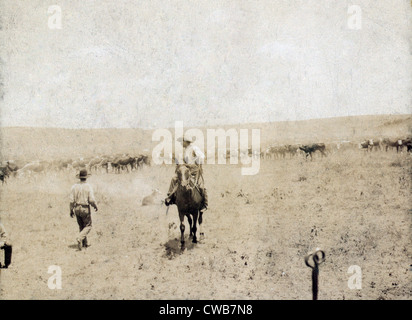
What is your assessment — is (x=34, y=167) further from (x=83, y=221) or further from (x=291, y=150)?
(x=291, y=150)

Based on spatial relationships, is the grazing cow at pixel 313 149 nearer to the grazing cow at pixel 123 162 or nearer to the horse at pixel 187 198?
the horse at pixel 187 198

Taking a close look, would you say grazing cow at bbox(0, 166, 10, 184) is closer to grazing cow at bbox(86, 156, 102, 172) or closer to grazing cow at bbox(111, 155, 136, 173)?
grazing cow at bbox(86, 156, 102, 172)

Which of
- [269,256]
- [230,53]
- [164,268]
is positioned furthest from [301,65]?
[164,268]

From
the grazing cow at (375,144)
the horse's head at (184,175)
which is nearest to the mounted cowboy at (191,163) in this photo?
the horse's head at (184,175)

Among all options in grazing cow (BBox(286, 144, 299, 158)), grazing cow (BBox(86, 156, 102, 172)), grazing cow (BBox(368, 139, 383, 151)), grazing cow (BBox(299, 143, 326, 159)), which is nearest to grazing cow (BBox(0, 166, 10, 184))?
grazing cow (BBox(86, 156, 102, 172))

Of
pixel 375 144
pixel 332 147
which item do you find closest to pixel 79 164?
pixel 332 147

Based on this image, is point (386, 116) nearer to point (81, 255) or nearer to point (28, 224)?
point (81, 255)
